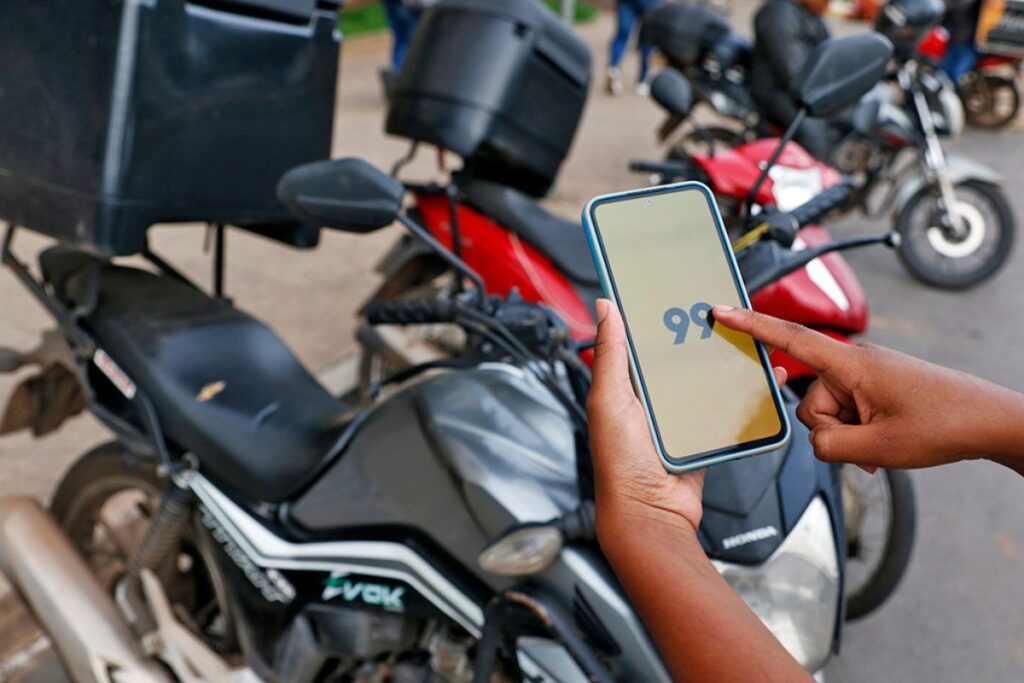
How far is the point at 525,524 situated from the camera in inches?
45.6

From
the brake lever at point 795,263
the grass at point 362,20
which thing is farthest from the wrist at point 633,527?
the grass at point 362,20

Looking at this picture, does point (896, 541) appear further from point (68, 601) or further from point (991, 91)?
point (991, 91)

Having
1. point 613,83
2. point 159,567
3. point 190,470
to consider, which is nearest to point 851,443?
point 190,470

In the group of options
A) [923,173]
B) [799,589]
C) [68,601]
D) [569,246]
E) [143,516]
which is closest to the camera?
[799,589]

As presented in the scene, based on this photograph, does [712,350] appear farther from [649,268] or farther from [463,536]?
[463,536]

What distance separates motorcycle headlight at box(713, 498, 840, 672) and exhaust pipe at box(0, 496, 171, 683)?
114 cm

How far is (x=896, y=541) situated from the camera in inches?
87.2

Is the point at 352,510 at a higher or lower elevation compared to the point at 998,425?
lower

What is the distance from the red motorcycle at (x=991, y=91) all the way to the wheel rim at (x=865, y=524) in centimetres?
688

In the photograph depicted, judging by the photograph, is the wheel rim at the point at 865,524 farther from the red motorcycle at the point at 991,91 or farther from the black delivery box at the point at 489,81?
the red motorcycle at the point at 991,91

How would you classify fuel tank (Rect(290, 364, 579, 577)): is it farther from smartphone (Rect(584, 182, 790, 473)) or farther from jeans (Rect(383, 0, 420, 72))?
jeans (Rect(383, 0, 420, 72))

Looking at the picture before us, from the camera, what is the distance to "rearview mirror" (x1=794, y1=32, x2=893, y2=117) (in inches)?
53.4

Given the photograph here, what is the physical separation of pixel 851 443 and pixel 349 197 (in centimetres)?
72

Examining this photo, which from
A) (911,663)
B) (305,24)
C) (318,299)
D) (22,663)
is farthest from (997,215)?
(22,663)
